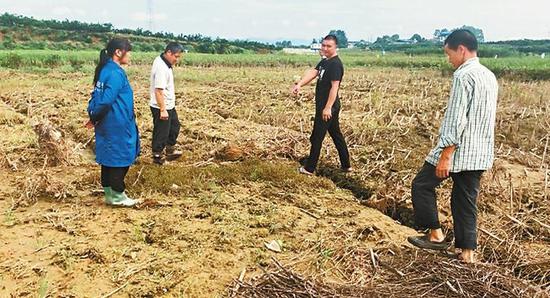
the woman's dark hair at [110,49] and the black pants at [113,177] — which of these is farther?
the black pants at [113,177]

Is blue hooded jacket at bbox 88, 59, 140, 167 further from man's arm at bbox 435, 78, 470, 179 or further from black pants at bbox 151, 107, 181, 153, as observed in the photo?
man's arm at bbox 435, 78, 470, 179

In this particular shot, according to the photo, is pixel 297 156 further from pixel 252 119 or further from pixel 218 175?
pixel 252 119

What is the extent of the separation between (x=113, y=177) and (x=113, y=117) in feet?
1.95

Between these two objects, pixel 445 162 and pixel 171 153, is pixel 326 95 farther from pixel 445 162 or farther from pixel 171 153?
pixel 445 162

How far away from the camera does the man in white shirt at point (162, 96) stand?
6.00 m

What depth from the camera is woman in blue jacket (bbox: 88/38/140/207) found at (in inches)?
175

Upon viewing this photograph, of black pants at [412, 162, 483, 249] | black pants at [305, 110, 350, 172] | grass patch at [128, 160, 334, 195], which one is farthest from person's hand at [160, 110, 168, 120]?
black pants at [412, 162, 483, 249]

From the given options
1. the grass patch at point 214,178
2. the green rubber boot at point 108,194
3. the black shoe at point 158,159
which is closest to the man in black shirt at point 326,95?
the grass patch at point 214,178

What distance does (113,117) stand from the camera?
4.51m

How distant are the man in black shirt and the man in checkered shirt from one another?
84.9 inches

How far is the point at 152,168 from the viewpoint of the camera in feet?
19.6

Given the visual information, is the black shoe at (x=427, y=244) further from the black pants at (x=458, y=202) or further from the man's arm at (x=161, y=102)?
the man's arm at (x=161, y=102)

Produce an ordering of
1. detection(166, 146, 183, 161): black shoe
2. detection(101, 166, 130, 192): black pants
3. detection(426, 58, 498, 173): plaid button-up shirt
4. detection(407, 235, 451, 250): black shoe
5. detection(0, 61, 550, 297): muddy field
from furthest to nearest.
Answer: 1. detection(166, 146, 183, 161): black shoe
2. detection(101, 166, 130, 192): black pants
3. detection(407, 235, 451, 250): black shoe
4. detection(426, 58, 498, 173): plaid button-up shirt
5. detection(0, 61, 550, 297): muddy field

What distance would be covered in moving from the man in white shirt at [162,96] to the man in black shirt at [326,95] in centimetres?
158
